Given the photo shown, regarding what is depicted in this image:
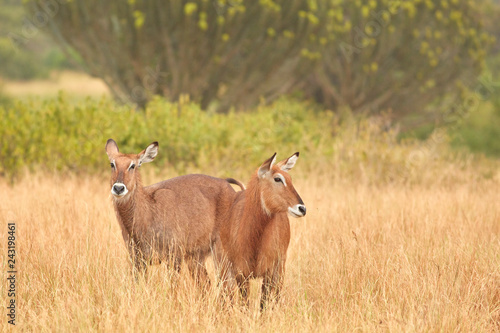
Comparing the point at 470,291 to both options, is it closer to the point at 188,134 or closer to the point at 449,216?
the point at 449,216

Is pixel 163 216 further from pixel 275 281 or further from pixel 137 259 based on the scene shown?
pixel 275 281

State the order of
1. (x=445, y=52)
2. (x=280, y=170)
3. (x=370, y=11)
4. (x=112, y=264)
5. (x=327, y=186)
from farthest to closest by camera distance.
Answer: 1. (x=445, y=52)
2. (x=370, y=11)
3. (x=327, y=186)
4. (x=112, y=264)
5. (x=280, y=170)

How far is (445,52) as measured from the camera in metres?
20.2

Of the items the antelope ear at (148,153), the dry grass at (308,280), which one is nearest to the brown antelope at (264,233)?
the dry grass at (308,280)

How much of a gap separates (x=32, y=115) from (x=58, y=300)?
731cm

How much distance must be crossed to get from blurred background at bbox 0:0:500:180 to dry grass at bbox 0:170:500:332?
12.5ft

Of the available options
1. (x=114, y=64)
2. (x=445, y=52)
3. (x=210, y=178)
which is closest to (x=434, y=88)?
(x=445, y=52)

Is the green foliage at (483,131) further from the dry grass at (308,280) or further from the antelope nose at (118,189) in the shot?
the antelope nose at (118,189)

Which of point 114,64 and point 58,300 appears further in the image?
point 114,64

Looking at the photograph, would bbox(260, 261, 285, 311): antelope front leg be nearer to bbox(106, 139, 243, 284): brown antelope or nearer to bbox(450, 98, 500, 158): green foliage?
bbox(106, 139, 243, 284): brown antelope

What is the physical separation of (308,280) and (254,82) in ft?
40.1

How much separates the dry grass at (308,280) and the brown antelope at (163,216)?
221mm

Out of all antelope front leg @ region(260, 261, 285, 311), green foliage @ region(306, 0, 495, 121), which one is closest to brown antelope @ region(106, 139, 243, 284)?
antelope front leg @ region(260, 261, 285, 311)

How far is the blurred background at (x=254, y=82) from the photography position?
1098cm
